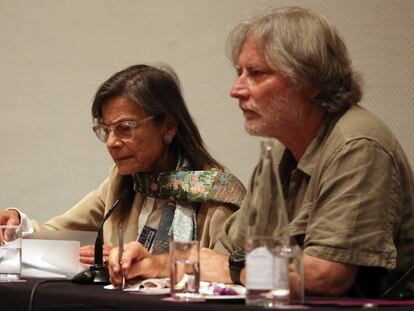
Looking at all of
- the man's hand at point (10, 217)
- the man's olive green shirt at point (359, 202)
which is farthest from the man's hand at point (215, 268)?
the man's hand at point (10, 217)

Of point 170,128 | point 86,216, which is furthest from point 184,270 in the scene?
point 86,216

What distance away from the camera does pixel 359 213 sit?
74.6 inches

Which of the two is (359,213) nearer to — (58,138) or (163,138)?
(163,138)

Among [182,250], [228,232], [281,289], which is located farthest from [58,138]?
[281,289]

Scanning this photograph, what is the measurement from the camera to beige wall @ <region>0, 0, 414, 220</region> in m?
3.51

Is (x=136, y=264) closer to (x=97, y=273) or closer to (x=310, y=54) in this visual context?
(x=97, y=273)

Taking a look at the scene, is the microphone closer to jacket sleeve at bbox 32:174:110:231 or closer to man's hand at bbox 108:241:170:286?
man's hand at bbox 108:241:170:286

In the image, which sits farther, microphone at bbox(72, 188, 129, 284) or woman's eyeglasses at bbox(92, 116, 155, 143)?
woman's eyeglasses at bbox(92, 116, 155, 143)

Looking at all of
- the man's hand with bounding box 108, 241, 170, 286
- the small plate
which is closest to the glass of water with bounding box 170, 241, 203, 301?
the small plate

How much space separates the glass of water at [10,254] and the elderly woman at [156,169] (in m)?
0.54

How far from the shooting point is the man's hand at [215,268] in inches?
86.3

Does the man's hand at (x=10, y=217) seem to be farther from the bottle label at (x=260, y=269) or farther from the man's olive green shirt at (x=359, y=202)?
the bottle label at (x=260, y=269)

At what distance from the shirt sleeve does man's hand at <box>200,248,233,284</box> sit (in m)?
0.31

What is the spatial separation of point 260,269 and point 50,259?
102 centimetres
